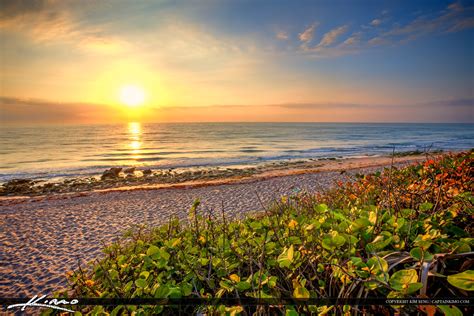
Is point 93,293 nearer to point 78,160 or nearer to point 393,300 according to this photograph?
point 393,300

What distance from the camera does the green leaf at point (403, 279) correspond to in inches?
37.9

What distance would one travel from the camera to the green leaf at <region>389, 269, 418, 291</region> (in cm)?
96

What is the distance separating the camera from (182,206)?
43.4 ft

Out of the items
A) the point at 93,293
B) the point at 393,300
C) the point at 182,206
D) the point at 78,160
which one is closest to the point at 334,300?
the point at 393,300

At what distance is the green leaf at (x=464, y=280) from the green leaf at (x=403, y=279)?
0.11 meters

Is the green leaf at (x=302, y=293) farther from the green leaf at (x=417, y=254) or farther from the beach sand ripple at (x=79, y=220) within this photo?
the beach sand ripple at (x=79, y=220)

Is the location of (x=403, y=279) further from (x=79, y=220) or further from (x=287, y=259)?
(x=79, y=220)

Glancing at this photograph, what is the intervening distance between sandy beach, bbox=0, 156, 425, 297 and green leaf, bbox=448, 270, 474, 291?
174 centimetres

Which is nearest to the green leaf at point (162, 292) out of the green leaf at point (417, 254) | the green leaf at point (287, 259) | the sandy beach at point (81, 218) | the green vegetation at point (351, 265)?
the green vegetation at point (351, 265)

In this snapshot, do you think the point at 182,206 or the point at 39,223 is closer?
the point at 39,223

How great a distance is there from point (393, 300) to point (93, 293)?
227cm

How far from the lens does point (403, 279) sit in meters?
0.99

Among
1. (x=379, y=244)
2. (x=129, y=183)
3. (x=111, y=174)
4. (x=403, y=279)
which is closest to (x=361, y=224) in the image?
(x=379, y=244)

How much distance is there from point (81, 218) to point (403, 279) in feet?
43.2
